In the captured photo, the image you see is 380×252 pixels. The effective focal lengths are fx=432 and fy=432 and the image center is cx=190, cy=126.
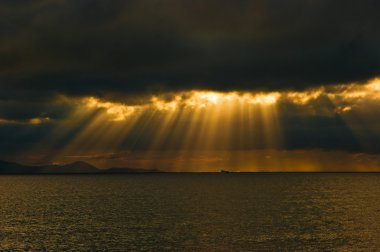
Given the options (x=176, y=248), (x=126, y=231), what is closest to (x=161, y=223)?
(x=126, y=231)

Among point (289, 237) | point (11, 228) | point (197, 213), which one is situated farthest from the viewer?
point (197, 213)

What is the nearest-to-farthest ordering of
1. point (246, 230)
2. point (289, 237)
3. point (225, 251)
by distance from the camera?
point (225, 251) < point (289, 237) < point (246, 230)

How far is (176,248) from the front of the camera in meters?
54.9

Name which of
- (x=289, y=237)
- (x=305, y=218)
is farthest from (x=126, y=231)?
(x=305, y=218)

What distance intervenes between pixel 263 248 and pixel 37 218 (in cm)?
5267

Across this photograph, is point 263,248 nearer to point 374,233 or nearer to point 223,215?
point 374,233

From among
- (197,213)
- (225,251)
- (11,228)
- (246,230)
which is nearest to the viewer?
(225,251)

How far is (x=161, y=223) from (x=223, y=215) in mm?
16616

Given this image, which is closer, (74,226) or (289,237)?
(289,237)

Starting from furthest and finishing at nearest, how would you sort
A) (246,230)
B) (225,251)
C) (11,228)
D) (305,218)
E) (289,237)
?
(305,218), (11,228), (246,230), (289,237), (225,251)

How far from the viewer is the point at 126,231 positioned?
6875 cm

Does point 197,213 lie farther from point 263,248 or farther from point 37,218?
point 263,248

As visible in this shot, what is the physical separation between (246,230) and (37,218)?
44.8 meters

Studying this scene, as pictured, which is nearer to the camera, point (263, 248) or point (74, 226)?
point (263, 248)
